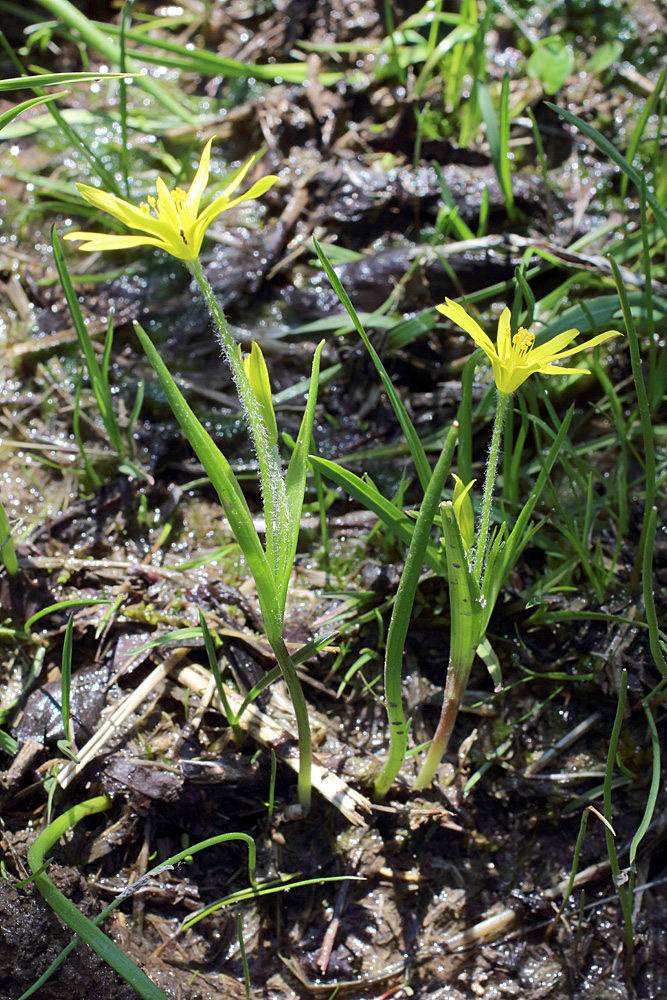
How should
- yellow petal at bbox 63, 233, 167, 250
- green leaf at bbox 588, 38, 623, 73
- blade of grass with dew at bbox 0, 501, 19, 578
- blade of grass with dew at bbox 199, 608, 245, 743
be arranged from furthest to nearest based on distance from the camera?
green leaf at bbox 588, 38, 623, 73
blade of grass with dew at bbox 0, 501, 19, 578
blade of grass with dew at bbox 199, 608, 245, 743
yellow petal at bbox 63, 233, 167, 250

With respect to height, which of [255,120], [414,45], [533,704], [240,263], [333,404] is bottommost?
[533,704]

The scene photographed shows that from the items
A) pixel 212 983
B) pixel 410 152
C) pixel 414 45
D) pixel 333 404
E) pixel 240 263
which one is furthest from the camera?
pixel 414 45

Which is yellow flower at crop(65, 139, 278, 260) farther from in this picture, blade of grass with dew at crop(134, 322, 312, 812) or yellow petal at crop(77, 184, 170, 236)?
blade of grass with dew at crop(134, 322, 312, 812)

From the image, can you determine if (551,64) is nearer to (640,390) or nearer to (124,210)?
(640,390)

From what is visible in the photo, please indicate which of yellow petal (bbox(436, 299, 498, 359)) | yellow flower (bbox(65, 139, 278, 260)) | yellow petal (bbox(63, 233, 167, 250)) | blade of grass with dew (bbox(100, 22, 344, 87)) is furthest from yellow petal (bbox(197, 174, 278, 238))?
blade of grass with dew (bbox(100, 22, 344, 87))

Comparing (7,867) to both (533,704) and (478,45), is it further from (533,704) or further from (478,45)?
(478,45)

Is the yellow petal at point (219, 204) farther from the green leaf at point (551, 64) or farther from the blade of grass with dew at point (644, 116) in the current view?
the green leaf at point (551, 64)

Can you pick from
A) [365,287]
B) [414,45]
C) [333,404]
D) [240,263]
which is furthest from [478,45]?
[333,404]
